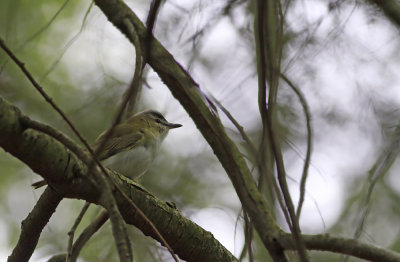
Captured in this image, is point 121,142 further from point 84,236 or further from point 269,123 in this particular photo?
point 269,123

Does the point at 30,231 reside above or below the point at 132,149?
below

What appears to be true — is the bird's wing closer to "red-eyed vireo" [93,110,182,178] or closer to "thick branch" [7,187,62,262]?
"red-eyed vireo" [93,110,182,178]

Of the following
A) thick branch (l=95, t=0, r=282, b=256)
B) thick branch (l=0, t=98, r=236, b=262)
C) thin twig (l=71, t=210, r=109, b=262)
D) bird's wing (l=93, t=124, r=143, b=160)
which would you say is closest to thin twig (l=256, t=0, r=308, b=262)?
thick branch (l=95, t=0, r=282, b=256)

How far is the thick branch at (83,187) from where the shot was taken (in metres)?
2.21

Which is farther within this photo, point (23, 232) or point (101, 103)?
point (101, 103)

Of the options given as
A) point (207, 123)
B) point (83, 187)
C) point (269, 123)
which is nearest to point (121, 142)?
point (83, 187)

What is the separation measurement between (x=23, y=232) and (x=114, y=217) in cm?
164

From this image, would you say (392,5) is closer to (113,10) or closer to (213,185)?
(113,10)

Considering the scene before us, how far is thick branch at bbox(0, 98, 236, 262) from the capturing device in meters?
2.21

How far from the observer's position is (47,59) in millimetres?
5301

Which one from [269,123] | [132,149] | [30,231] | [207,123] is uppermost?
[132,149]

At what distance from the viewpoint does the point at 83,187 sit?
8.51 feet

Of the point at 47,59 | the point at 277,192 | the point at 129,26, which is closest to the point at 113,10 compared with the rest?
the point at 129,26

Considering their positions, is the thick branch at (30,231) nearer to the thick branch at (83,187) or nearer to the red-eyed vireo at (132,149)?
the thick branch at (83,187)
